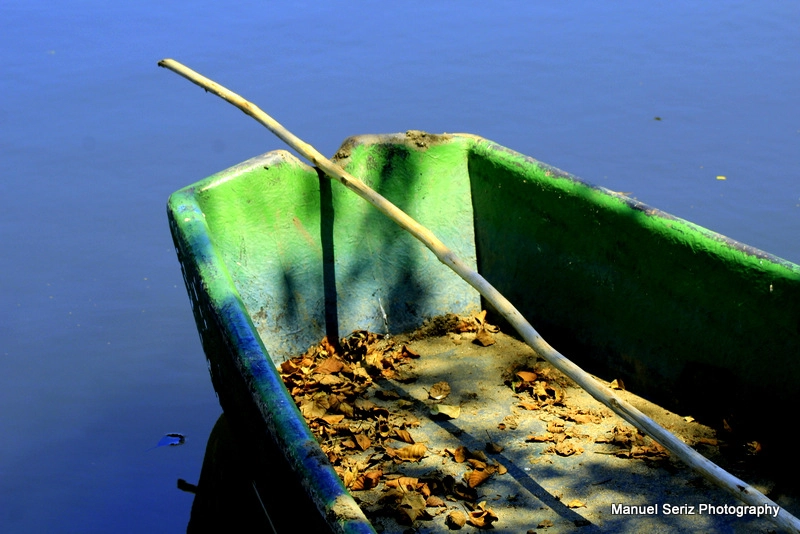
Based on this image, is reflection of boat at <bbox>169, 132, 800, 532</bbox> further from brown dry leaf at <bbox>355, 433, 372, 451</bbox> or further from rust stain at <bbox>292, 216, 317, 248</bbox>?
brown dry leaf at <bbox>355, 433, 372, 451</bbox>

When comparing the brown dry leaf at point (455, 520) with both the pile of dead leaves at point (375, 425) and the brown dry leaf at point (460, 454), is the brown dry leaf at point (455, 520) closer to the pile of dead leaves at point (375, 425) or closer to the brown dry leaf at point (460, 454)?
the pile of dead leaves at point (375, 425)

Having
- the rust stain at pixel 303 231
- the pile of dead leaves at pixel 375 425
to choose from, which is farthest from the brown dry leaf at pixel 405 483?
the rust stain at pixel 303 231

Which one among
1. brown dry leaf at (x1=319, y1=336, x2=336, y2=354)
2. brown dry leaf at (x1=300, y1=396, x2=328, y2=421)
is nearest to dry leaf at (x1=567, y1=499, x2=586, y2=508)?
brown dry leaf at (x1=300, y1=396, x2=328, y2=421)

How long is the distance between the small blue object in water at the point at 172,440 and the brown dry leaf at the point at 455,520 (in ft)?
4.92

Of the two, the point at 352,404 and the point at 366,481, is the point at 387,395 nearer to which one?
the point at 352,404

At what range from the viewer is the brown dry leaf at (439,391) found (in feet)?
12.2

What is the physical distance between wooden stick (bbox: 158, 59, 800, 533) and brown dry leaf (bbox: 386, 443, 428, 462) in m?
0.59

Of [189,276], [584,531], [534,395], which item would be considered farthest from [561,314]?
[189,276]

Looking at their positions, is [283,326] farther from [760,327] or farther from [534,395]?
[760,327]

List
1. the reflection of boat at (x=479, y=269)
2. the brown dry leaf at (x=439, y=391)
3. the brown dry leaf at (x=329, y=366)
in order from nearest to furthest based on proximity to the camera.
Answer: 1. the reflection of boat at (x=479, y=269)
2. the brown dry leaf at (x=439, y=391)
3. the brown dry leaf at (x=329, y=366)

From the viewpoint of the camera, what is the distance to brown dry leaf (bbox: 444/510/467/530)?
300 cm

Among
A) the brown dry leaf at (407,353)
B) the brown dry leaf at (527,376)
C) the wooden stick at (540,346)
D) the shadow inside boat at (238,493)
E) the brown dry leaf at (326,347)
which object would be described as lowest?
the shadow inside boat at (238,493)

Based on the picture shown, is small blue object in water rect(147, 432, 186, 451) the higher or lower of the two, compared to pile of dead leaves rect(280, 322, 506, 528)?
lower

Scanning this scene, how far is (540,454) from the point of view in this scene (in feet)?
11.0
